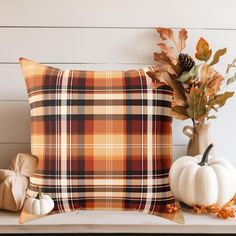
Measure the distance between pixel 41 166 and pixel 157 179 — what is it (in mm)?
323

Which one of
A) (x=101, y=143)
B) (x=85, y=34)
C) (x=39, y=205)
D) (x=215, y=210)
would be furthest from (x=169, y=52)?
(x=39, y=205)

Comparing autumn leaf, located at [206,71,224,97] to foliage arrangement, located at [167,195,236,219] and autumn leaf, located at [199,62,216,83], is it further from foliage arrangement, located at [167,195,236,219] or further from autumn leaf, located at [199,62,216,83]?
foliage arrangement, located at [167,195,236,219]

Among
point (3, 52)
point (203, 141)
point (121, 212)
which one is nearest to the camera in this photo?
point (121, 212)

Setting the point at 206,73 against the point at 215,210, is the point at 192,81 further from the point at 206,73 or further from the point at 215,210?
the point at 215,210

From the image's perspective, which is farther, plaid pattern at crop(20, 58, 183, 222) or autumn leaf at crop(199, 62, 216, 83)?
autumn leaf at crop(199, 62, 216, 83)

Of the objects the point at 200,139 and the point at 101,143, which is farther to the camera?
the point at 200,139

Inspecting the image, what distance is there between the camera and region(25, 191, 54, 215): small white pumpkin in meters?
0.90

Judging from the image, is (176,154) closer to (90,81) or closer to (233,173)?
(233,173)

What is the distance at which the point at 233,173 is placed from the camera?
0.94 m

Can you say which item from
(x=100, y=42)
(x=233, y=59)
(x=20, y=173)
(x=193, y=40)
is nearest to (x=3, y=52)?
(x=100, y=42)

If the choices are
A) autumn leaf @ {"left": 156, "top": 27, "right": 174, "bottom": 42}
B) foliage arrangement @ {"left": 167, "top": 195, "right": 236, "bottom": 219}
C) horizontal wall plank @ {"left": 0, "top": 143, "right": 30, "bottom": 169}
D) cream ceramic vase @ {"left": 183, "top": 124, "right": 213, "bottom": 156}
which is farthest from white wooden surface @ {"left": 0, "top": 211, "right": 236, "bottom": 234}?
autumn leaf @ {"left": 156, "top": 27, "right": 174, "bottom": 42}

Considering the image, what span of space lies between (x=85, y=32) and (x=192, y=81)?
412 millimetres

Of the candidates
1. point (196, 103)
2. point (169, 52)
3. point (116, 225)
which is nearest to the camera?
point (116, 225)

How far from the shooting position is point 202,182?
0.90 meters
